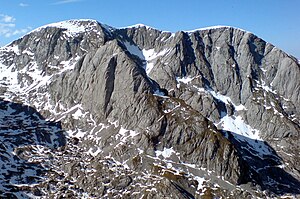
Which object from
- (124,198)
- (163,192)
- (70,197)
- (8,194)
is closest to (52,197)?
(70,197)

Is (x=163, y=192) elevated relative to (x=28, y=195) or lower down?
elevated

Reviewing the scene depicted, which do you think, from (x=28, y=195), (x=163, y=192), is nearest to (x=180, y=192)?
(x=163, y=192)

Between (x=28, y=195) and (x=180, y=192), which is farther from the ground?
(x=180, y=192)

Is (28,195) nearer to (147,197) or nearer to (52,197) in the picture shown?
(52,197)

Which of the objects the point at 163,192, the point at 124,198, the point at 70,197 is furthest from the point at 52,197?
the point at 163,192

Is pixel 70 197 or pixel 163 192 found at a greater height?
pixel 163 192

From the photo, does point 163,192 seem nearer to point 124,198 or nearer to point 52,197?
point 124,198

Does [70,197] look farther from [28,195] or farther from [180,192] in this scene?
[180,192]
